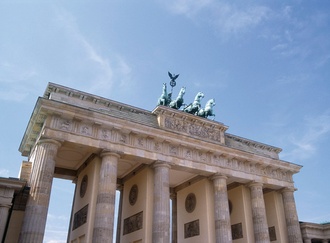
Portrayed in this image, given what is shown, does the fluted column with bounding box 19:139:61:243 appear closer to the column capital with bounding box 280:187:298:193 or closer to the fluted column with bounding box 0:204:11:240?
the fluted column with bounding box 0:204:11:240

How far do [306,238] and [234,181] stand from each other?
25.7 ft

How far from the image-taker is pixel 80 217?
67.2ft

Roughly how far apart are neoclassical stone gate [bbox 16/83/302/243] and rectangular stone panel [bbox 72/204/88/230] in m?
0.08

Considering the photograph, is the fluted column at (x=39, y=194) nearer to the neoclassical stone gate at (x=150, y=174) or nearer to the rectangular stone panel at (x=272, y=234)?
the neoclassical stone gate at (x=150, y=174)

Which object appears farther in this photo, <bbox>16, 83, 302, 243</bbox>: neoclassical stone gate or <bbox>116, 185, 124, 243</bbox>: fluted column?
<bbox>116, 185, 124, 243</bbox>: fluted column

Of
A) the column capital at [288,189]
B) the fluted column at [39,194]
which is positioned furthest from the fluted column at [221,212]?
the fluted column at [39,194]

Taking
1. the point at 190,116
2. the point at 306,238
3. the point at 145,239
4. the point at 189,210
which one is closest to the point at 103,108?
the point at 190,116

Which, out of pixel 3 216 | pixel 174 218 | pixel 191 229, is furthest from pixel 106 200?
pixel 174 218

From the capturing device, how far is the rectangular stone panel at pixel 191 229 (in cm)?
2414

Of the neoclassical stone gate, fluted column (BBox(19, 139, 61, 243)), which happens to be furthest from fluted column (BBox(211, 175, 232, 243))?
fluted column (BBox(19, 139, 61, 243))

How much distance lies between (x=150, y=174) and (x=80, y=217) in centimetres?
520

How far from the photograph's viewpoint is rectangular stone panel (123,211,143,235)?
21328mm

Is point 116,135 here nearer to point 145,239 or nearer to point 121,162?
point 121,162

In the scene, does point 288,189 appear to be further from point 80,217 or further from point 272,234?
point 80,217
